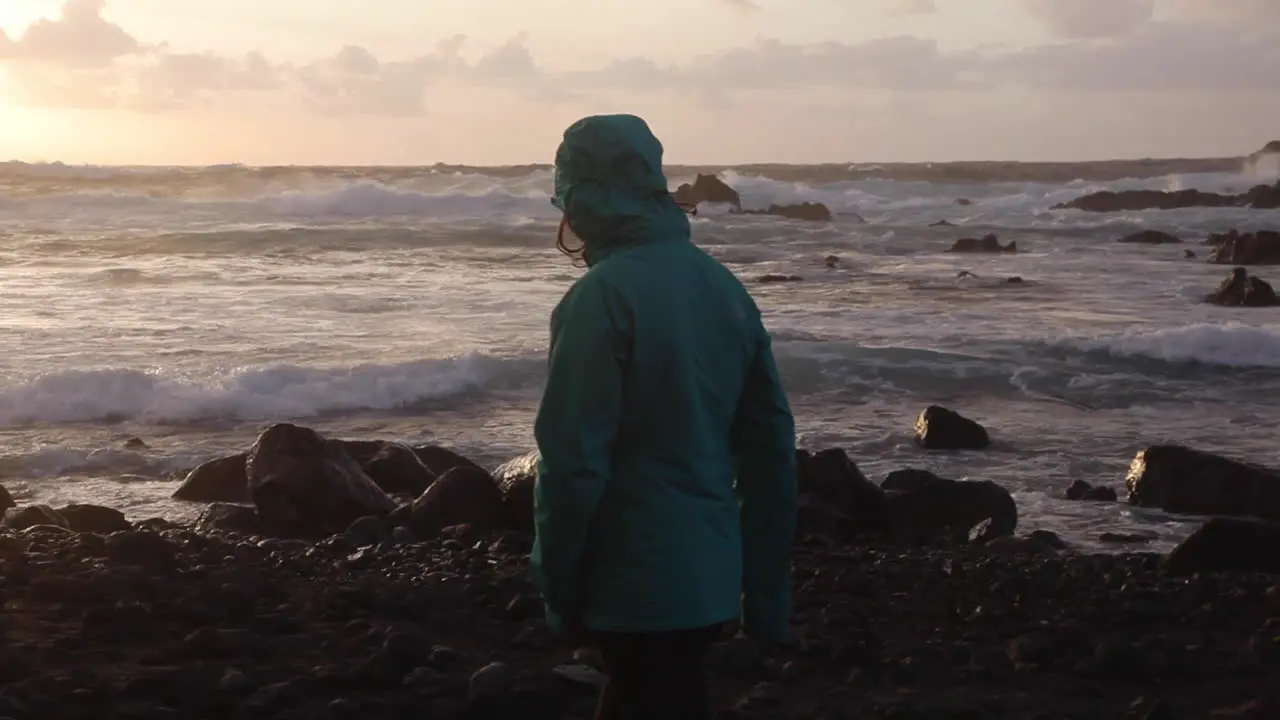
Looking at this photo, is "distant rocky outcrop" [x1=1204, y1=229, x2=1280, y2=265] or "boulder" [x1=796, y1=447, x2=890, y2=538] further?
"distant rocky outcrop" [x1=1204, y1=229, x2=1280, y2=265]

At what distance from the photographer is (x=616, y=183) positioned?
2852 mm

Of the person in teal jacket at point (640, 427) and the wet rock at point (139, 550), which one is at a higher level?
the person in teal jacket at point (640, 427)

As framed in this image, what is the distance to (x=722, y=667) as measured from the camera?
16.7ft

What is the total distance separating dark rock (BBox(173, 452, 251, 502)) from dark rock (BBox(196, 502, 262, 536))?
2.66 ft

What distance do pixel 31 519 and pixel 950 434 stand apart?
634 centimetres

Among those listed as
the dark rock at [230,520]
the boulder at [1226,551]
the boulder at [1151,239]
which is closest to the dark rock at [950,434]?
the boulder at [1226,551]

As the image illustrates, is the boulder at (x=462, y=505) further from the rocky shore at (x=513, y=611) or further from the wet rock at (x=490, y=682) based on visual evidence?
the wet rock at (x=490, y=682)

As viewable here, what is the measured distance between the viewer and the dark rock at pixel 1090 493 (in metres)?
9.17

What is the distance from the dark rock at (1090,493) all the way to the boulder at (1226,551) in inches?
75.9

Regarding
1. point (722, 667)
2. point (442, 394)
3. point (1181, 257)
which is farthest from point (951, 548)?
point (1181, 257)

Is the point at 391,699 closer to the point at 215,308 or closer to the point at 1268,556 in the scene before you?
the point at 1268,556

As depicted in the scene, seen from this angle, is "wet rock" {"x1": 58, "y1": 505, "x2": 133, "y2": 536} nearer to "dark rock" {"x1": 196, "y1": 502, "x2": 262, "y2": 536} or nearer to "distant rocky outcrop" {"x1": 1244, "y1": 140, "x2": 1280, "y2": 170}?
"dark rock" {"x1": 196, "y1": 502, "x2": 262, "y2": 536}

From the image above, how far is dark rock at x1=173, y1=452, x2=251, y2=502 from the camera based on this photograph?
9.13m

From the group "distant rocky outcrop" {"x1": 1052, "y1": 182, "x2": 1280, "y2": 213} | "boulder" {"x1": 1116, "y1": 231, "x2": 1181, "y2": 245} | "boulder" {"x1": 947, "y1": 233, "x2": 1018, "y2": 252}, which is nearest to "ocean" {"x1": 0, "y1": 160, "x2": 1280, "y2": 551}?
"boulder" {"x1": 947, "y1": 233, "x2": 1018, "y2": 252}
